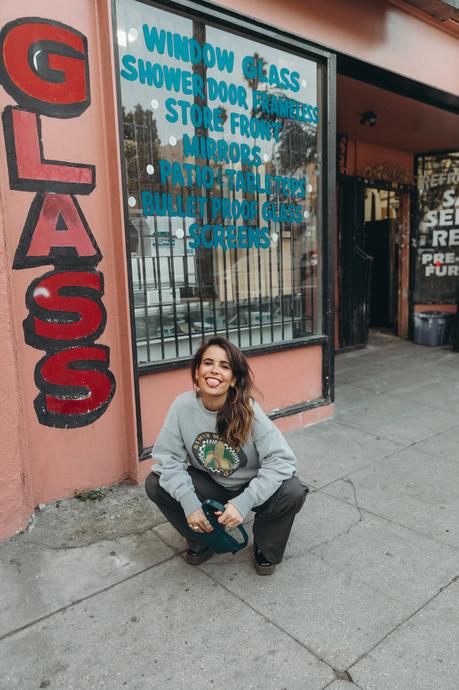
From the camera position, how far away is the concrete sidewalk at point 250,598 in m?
2.01

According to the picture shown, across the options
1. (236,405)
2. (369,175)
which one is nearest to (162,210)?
(236,405)

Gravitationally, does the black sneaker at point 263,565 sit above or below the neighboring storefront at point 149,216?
below

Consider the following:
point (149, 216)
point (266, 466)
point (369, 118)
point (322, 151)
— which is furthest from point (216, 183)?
point (369, 118)

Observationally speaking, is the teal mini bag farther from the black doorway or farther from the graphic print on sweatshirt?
the black doorway

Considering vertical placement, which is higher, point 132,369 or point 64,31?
point 64,31

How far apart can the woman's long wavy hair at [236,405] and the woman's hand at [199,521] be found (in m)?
0.38

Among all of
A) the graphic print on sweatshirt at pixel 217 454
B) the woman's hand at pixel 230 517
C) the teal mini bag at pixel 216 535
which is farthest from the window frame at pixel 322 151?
the woman's hand at pixel 230 517

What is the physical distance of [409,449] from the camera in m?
4.22

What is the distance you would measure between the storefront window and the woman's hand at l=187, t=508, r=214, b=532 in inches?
63.7

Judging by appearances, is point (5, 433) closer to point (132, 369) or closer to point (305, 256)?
point (132, 369)

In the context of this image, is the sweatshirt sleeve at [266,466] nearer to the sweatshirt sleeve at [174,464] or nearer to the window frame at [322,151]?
the sweatshirt sleeve at [174,464]

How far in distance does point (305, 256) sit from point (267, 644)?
350 centimetres

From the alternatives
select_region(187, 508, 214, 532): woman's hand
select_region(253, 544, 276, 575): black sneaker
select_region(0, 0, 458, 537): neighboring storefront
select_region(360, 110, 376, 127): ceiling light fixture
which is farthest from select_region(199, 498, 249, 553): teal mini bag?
select_region(360, 110, 376, 127): ceiling light fixture

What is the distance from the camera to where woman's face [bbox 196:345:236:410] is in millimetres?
2467
